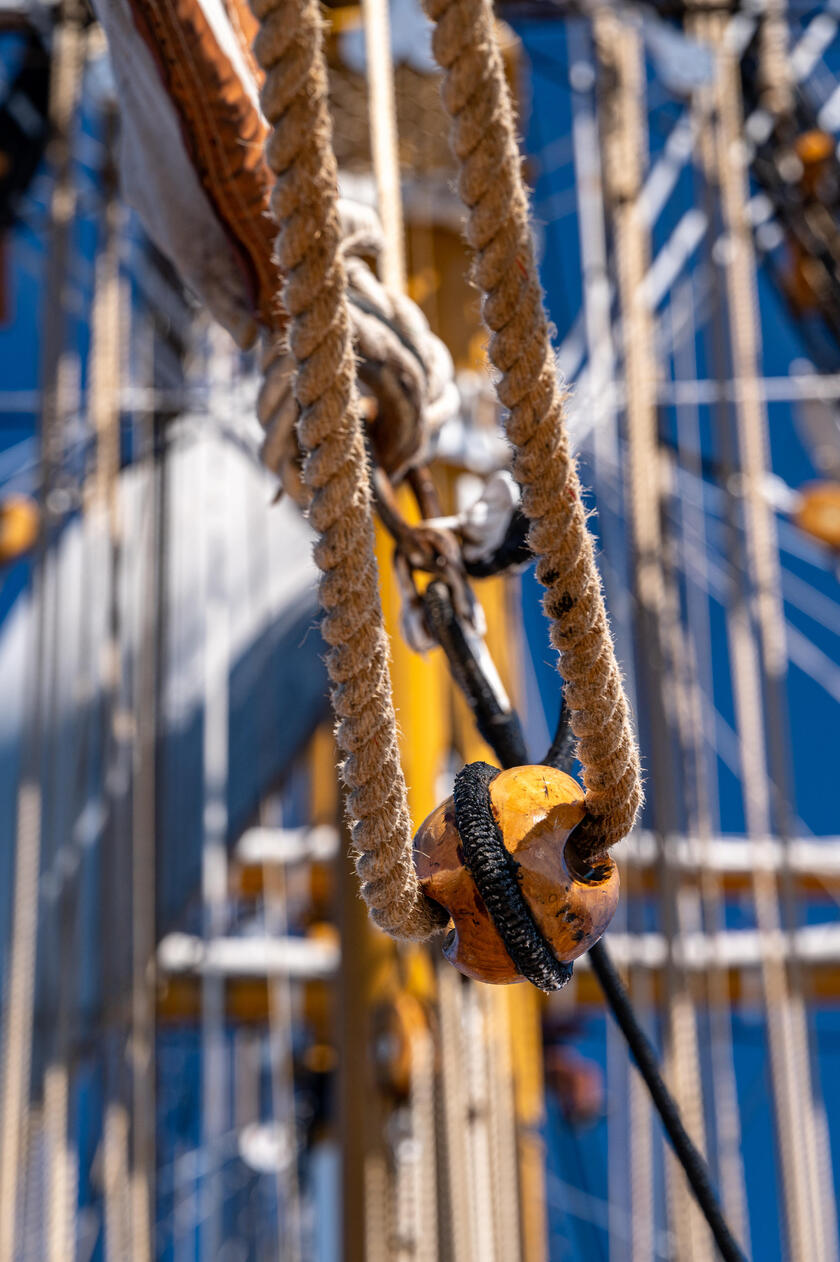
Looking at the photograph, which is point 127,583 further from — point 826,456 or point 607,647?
Result: point 607,647

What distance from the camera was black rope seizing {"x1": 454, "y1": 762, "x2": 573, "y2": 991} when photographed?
52 centimetres

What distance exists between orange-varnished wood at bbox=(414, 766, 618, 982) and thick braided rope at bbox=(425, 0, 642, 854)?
0.11ft

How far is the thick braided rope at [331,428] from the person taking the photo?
1.56 feet

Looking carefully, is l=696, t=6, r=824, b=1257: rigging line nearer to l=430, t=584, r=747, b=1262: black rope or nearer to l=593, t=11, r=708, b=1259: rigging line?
l=593, t=11, r=708, b=1259: rigging line

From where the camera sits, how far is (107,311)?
91.7 inches

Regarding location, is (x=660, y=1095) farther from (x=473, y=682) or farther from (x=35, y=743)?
(x=35, y=743)

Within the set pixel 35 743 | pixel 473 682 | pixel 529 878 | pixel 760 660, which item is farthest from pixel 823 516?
pixel 529 878

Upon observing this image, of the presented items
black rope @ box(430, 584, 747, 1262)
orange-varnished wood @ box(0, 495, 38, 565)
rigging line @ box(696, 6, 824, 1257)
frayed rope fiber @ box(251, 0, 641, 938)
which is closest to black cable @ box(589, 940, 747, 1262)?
black rope @ box(430, 584, 747, 1262)

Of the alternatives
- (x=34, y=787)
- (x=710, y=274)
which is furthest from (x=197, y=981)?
(x=710, y=274)

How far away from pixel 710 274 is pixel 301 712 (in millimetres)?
1949

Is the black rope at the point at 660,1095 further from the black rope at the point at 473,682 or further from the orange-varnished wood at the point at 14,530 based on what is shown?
the orange-varnished wood at the point at 14,530

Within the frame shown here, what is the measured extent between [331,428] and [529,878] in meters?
0.18

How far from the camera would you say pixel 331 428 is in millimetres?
486

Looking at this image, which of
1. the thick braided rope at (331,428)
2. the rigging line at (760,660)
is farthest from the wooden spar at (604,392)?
the thick braided rope at (331,428)
